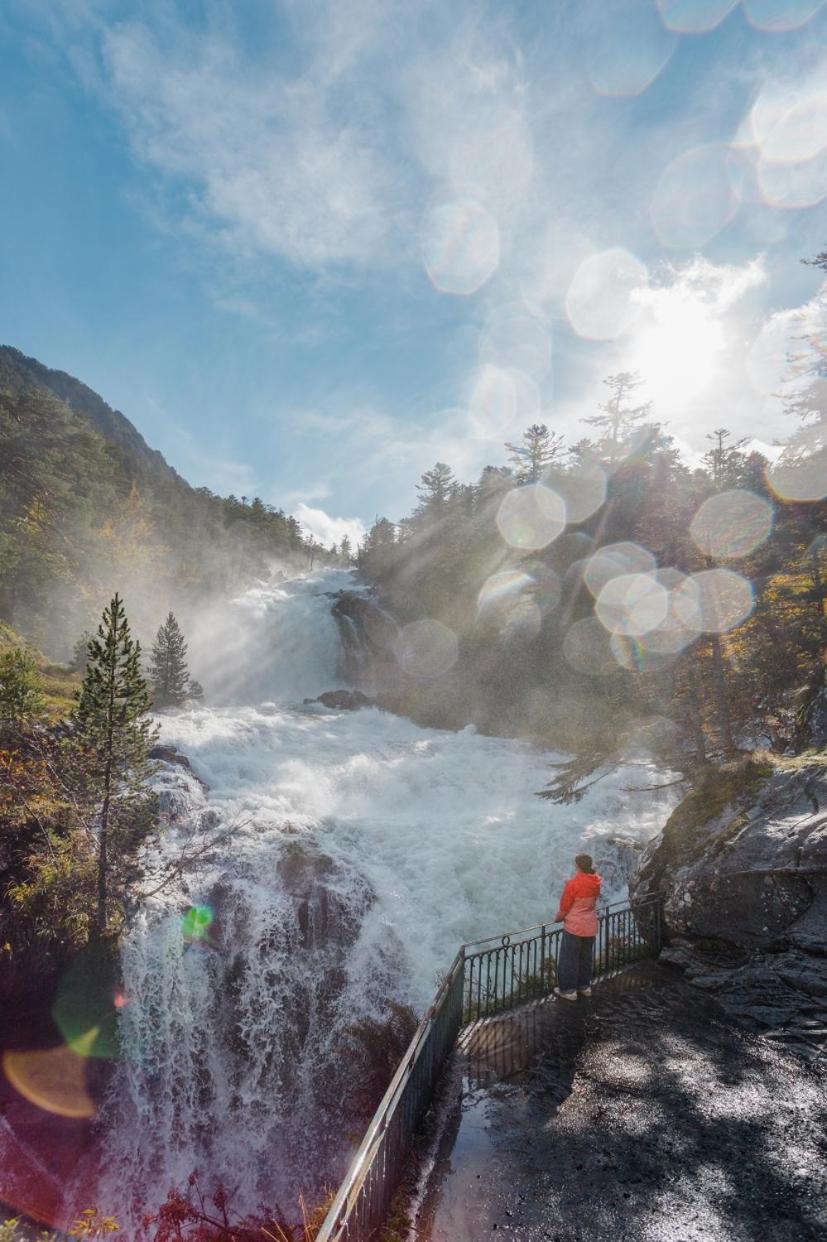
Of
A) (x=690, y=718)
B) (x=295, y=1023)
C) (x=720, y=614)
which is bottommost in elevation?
(x=295, y=1023)

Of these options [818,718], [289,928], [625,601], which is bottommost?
[289,928]

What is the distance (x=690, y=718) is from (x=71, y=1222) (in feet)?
58.0

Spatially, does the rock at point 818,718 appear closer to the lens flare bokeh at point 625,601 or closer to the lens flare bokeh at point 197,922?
the lens flare bokeh at point 197,922

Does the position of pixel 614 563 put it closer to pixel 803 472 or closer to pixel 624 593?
pixel 624 593

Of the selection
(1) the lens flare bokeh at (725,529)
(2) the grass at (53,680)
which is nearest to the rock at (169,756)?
(2) the grass at (53,680)

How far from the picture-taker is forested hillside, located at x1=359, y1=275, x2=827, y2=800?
1614cm

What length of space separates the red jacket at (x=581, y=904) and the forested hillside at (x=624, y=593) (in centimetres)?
868

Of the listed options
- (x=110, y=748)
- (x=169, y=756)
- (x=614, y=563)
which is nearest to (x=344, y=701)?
(x=169, y=756)

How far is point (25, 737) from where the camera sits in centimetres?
1708

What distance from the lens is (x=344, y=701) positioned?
40.8 meters

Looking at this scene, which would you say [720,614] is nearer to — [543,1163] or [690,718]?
[690,718]

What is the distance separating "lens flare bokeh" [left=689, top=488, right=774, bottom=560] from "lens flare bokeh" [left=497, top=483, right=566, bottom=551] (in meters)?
30.4

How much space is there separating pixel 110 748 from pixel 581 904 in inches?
468

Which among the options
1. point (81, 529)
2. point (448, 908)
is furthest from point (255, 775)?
point (81, 529)
